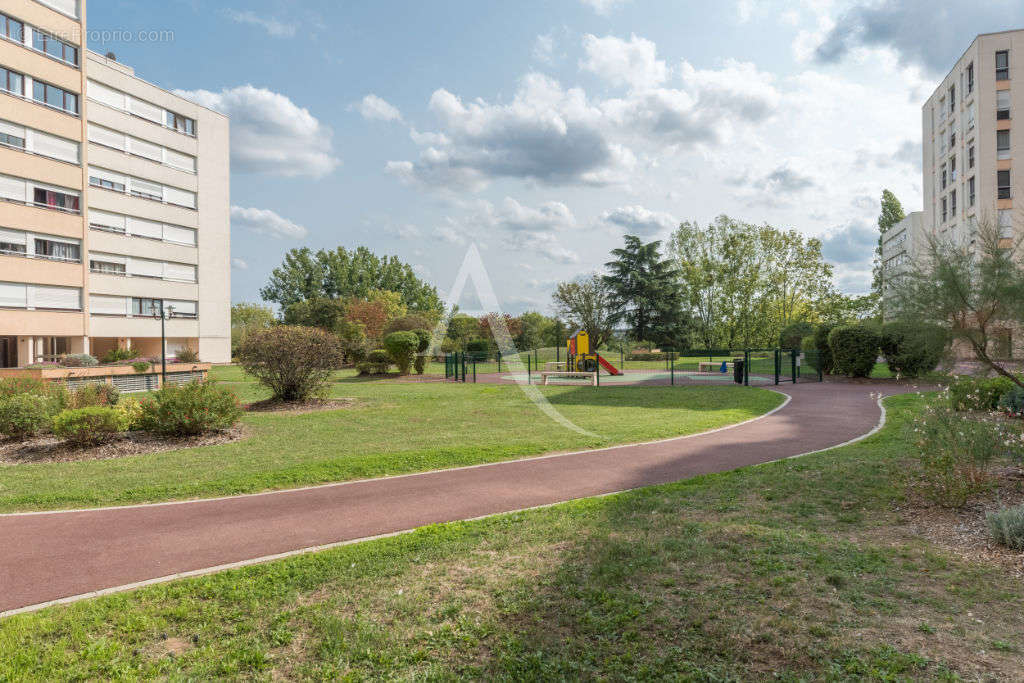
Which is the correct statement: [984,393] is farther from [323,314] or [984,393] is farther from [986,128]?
[323,314]

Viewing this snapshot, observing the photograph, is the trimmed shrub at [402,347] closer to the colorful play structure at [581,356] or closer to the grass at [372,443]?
the colorful play structure at [581,356]

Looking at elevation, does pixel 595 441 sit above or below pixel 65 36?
below

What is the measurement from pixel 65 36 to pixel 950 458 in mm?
40480

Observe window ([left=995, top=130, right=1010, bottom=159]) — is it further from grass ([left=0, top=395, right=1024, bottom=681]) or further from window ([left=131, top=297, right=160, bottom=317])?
window ([left=131, top=297, right=160, bottom=317])

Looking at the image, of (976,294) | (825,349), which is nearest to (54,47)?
(976,294)

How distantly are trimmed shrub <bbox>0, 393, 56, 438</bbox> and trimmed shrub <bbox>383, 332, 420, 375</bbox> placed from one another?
18022mm

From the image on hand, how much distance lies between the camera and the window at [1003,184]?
37625 mm

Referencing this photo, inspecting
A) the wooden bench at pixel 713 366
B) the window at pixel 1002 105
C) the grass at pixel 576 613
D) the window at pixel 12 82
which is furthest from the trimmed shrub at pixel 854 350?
the window at pixel 12 82

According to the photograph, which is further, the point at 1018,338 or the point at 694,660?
the point at 1018,338

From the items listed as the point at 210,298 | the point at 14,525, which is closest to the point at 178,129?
the point at 210,298

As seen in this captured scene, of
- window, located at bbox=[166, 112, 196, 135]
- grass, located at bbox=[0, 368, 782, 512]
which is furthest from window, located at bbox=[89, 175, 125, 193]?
grass, located at bbox=[0, 368, 782, 512]

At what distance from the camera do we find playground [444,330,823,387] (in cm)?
2272

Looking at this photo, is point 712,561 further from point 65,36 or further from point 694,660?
point 65,36

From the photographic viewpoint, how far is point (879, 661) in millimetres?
2992
